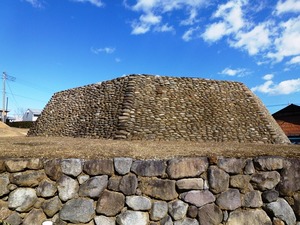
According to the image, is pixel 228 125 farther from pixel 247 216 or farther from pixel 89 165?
pixel 89 165

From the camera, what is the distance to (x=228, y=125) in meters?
15.0

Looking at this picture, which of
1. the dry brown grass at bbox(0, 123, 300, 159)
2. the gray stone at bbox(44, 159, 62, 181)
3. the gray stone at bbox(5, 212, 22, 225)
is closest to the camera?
the gray stone at bbox(5, 212, 22, 225)

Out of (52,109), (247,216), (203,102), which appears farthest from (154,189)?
(52,109)

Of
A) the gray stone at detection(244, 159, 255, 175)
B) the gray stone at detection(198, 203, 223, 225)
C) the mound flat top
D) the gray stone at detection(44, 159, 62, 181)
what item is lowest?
the gray stone at detection(198, 203, 223, 225)

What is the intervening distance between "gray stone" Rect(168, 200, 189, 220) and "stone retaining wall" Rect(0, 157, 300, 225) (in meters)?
0.02

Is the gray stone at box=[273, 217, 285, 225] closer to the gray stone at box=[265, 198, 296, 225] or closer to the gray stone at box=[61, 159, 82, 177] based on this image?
the gray stone at box=[265, 198, 296, 225]

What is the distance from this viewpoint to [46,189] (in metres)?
4.07

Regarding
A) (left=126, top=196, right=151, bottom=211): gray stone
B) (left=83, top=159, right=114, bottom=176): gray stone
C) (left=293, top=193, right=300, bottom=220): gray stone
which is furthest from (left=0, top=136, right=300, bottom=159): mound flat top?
(left=293, top=193, right=300, bottom=220): gray stone

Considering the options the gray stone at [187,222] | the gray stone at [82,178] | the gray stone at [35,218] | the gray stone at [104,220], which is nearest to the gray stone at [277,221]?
the gray stone at [187,222]

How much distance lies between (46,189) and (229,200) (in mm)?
3037

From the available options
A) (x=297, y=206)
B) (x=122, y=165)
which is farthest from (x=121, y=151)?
(x=297, y=206)

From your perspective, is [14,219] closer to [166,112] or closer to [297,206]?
[297,206]

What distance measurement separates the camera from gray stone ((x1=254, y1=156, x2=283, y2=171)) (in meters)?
4.62

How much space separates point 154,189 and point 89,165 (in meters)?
1.13
